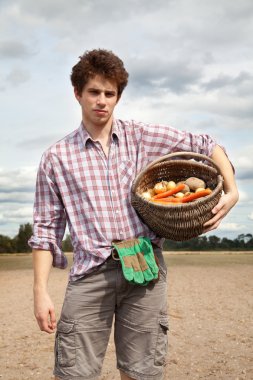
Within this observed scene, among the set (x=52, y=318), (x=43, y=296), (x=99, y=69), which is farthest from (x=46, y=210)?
(x=99, y=69)

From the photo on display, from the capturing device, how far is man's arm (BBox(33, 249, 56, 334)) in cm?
295

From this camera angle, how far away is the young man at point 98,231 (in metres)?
2.89

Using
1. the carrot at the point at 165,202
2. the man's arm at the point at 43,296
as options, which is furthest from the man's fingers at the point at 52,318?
the carrot at the point at 165,202

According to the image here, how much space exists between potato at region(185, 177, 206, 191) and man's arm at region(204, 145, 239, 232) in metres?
0.13

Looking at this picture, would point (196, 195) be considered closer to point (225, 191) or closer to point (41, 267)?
point (225, 191)

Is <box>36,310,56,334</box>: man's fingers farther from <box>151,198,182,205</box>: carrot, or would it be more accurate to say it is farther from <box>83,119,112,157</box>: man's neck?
<box>83,119,112,157</box>: man's neck

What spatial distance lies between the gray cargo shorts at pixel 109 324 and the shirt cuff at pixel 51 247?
0.61ft

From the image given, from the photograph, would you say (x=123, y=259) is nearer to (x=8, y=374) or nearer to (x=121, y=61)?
(x=121, y=61)

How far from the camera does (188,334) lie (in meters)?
6.64

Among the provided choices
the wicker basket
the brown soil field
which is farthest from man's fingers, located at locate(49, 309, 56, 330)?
the brown soil field

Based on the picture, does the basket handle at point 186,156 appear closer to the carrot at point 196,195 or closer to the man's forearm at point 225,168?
the man's forearm at point 225,168

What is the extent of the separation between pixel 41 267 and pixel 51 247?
4.8 inches

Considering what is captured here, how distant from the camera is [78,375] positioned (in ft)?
9.62

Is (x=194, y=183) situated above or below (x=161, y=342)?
above
